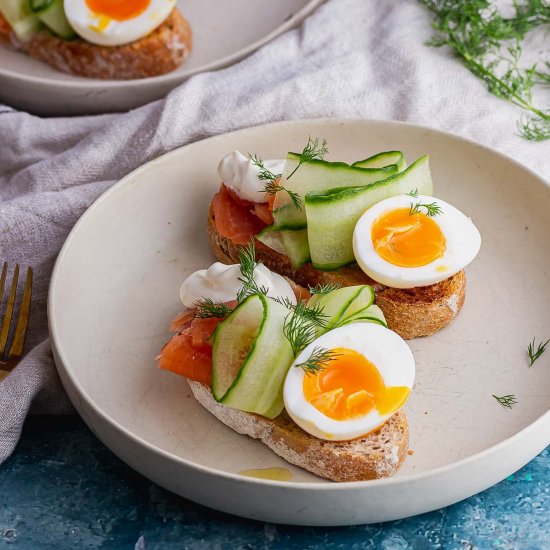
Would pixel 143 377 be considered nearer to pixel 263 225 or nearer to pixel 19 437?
pixel 19 437

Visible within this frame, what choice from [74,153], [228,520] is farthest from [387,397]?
[74,153]

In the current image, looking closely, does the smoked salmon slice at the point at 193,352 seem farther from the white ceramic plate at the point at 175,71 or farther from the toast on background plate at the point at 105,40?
the toast on background plate at the point at 105,40

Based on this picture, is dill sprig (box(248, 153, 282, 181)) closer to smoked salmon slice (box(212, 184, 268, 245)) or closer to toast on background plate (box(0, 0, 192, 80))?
smoked salmon slice (box(212, 184, 268, 245))

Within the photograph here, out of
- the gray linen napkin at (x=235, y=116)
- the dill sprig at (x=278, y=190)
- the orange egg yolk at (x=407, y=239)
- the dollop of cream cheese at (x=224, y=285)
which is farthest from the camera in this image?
the gray linen napkin at (x=235, y=116)

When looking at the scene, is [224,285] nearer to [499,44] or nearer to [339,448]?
[339,448]

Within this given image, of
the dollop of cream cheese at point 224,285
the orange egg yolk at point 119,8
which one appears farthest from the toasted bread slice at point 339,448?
the orange egg yolk at point 119,8

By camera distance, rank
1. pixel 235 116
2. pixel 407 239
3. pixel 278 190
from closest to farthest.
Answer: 1. pixel 407 239
2. pixel 278 190
3. pixel 235 116

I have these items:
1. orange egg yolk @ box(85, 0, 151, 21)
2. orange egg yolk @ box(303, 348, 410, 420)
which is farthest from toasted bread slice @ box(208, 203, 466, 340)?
orange egg yolk @ box(85, 0, 151, 21)

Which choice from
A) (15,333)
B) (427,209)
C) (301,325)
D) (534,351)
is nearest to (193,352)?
(301,325)
